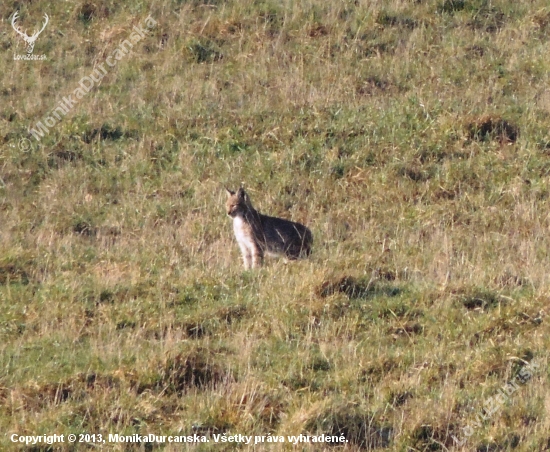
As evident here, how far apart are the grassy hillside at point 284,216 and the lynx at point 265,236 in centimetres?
27

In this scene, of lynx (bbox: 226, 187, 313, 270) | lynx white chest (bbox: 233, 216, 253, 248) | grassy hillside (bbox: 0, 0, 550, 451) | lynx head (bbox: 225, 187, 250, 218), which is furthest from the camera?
lynx head (bbox: 225, 187, 250, 218)

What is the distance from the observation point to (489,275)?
412 inches

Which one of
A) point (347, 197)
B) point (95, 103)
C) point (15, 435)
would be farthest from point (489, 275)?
point (95, 103)

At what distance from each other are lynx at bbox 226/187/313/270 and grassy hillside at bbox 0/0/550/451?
0.87 ft

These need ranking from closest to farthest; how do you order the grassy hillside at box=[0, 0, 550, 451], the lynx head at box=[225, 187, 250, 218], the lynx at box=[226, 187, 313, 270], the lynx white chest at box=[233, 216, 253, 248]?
the grassy hillside at box=[0, 0, 550, 451], the lynx at box=[226, 187, 313, 270], the lynx white chest at box=[233, 216, 253, 248], the lynx head at box=[225, 187, 250, 218]

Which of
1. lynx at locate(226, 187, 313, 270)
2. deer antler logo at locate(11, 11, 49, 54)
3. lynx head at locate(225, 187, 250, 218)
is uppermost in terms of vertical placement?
deer antler logo at locate(11, 11, 49, 54)

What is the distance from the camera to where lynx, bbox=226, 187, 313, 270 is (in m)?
11.7

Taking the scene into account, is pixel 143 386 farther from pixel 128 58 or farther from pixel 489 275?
pixel 128 58

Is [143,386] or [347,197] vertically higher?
[143,386]

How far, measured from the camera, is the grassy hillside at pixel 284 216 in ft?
25.8

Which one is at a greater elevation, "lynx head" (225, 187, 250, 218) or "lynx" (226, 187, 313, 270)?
"lynx head" (225, 187, 250, 218)

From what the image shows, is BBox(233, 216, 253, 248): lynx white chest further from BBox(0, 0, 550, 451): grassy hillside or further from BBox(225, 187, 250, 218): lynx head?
BBox(0, 0, 550, 451): grassy hillside

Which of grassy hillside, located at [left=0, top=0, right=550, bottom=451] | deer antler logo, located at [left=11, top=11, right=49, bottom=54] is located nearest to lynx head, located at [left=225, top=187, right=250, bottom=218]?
grassy hillside, located at [left=0, top=0, right=550, bottom=451]

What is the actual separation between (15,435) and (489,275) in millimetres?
4953
